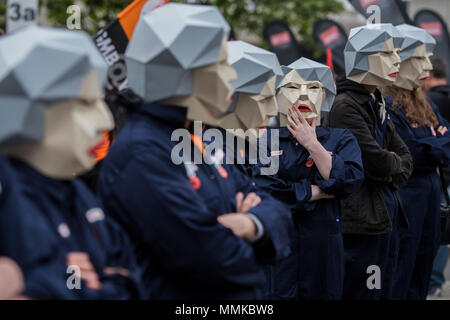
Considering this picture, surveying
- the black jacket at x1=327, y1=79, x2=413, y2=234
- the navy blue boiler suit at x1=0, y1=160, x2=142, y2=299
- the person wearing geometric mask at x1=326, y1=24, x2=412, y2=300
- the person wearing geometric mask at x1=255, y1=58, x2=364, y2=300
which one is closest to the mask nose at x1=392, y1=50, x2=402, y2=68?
the person wearing geometric mask at x1=326, y1=24, x2=412, y2=300

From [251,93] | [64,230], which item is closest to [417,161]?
[251,93]

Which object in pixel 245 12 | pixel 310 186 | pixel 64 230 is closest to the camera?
pixel 64 230

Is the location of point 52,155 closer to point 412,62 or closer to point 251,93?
point 251,93

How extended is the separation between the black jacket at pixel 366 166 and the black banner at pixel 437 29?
501 cm

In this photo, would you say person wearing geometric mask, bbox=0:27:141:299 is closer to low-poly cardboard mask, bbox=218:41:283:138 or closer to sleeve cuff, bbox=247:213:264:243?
sleeve cuff, bbox=247:213:264:243

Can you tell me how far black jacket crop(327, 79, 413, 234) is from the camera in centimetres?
471

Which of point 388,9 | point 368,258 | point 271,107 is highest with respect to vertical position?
point 271,107

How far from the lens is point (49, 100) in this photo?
1965mm

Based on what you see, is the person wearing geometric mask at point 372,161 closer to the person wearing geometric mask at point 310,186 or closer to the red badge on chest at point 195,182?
the person wearing geometric mask at point 310,186

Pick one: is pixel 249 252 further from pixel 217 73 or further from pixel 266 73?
pixel 266 73

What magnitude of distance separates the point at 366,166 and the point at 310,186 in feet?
2.42

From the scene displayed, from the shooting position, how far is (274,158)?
435 cm

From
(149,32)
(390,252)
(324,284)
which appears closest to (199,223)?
(149,32)
